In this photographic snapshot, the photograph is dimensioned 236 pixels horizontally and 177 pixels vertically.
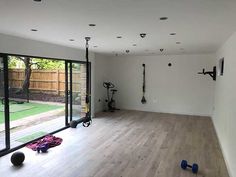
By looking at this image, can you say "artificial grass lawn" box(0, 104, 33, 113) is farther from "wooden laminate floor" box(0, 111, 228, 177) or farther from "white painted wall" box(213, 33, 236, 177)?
"white painted wall" box(213, 33, 236, 177)

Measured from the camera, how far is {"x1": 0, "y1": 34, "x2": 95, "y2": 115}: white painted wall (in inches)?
154

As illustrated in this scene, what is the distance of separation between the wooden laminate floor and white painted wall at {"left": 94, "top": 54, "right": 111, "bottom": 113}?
1.72m

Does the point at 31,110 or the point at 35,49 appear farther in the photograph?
the point at 31,110

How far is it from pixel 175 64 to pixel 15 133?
5812 mm

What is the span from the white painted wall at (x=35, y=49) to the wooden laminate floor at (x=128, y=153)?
2063mm

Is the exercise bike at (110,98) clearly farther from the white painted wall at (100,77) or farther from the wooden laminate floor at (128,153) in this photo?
the wooden laminate floor at (128,153)

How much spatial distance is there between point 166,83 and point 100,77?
8.55ft

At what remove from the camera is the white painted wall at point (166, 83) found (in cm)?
736

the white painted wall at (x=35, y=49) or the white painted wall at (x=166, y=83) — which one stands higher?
the white painted wall at (x=35, y=49)

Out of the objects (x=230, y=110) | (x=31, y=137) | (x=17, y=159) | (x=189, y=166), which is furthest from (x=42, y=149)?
(x=230, y=110)

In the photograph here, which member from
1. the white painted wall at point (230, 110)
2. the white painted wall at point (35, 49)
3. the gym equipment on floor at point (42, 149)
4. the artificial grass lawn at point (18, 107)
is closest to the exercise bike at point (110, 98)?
the white painted wall at point (35, 49)

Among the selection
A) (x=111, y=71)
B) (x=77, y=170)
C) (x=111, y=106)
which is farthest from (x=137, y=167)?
(x=111, y=71)

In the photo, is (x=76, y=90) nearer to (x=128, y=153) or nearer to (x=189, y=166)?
(x=128, y=153)

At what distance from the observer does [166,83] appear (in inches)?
312
